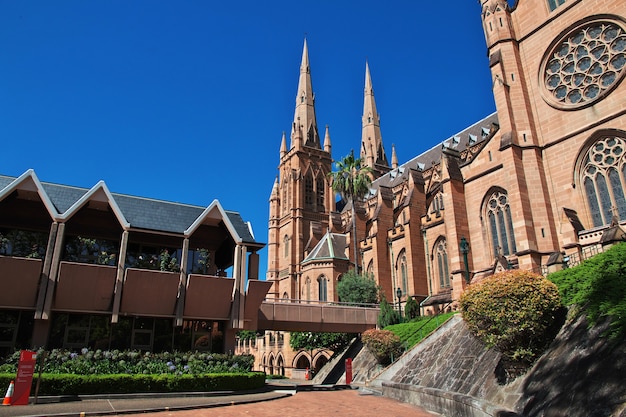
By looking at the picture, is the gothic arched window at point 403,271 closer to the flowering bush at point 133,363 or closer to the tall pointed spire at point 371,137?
the flowering bush at point 133,363

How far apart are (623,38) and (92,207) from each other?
2800 centimetres

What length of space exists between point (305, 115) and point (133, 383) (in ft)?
186

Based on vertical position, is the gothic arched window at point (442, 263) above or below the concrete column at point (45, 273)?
above

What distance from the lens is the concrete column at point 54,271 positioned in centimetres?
1802

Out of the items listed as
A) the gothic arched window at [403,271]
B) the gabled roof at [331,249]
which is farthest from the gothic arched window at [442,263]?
the gabled roof at [331,249]

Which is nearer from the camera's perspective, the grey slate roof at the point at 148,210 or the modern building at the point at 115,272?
the modern building at the point at 115,272

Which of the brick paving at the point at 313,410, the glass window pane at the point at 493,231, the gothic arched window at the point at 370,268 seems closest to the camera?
the brick paving at the point at 313,410

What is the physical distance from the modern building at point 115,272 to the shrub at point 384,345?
698 cm

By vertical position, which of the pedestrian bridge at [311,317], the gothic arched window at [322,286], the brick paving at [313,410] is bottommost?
the brick paving at [313,410]

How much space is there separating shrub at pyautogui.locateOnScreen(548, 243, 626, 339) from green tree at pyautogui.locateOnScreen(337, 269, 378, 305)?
80.8 feet

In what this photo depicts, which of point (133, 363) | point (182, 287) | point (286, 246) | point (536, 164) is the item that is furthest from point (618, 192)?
point (286, 246)

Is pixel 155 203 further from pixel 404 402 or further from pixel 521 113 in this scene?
pixel 521 113

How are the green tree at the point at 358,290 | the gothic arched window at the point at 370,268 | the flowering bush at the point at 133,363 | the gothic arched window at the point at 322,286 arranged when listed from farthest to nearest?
the gothic arched window at the point at 322,286 < the gothic arched window at the point at 370,268 < the green tree at the point at 358,290 < the flowering bush at the point at 133,363

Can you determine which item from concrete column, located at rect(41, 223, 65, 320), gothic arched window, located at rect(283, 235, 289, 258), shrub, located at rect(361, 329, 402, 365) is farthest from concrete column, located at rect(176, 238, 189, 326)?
gothic arched window, located at rect(283, 235, 289, 258)
